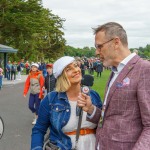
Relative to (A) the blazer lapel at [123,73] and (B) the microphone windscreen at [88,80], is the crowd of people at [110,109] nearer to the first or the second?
(A) the blazer lapel at [123,73]

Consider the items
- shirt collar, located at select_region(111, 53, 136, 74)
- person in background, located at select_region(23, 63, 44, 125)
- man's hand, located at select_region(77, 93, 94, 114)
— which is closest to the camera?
shirt collar, located at select_region(111, 53, 136, 74)

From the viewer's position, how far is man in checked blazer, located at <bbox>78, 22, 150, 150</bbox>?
2228mm

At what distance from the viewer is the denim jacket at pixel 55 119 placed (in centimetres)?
296

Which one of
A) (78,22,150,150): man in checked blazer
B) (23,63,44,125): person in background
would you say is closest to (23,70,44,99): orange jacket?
(23,63,44,125): person in background

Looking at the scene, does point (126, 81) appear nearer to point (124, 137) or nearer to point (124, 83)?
point (124, 83)

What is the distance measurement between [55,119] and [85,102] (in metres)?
0.38

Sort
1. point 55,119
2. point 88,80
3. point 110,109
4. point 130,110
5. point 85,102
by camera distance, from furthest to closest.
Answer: point 55,119 < point 88,80 < point 85,102 < point 110,109 < point 130,110

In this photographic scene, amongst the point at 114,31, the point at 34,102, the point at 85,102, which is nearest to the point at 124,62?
the point at 114,31

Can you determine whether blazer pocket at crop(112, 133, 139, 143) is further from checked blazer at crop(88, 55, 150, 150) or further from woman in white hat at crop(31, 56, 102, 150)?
woman in white hat at crop(31, 56, 102, 150)

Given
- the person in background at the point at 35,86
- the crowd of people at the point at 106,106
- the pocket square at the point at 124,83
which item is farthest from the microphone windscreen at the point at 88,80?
the person in background at the point at 35,86

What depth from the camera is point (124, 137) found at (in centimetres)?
234

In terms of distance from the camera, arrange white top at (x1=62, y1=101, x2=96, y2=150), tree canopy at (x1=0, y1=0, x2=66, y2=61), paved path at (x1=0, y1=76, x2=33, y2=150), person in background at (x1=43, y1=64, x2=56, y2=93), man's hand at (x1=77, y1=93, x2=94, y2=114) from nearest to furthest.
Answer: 1. man's hand at (x1=77, y1=93, x2=94, y2=114)
2. white top at (x1=62, y1=101, x2=96, y2=150)
3. paved path at (x1=0, y1=76, x2=33, y2=150)
4. person in background at (x1=43, y1=64, x2=56, y2=93)
5. tree canopy at (x1=0, y1=0, x2=66, y2=61)

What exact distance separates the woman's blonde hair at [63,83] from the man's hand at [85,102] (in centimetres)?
34

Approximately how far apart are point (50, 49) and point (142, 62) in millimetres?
80911
